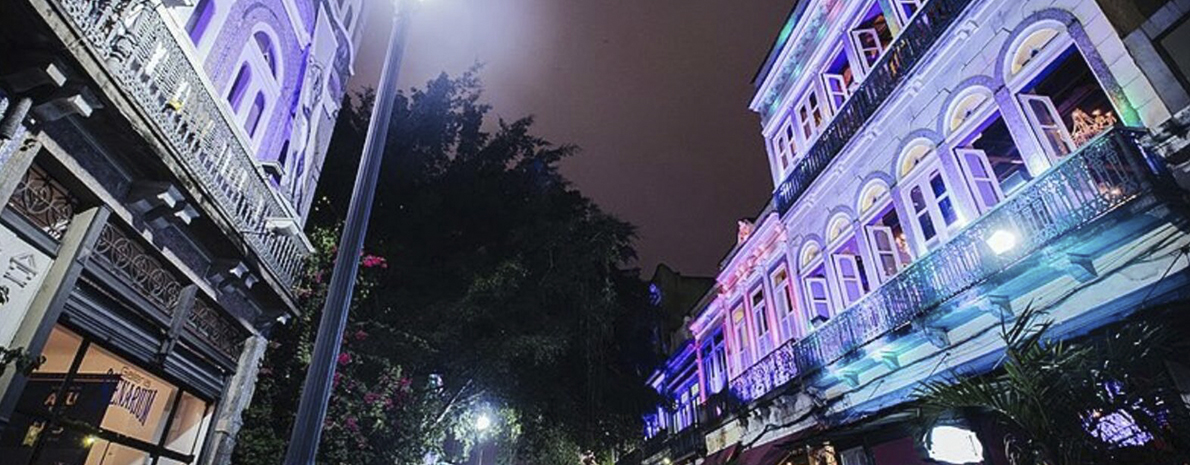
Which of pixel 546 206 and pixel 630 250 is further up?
pixel 546 206

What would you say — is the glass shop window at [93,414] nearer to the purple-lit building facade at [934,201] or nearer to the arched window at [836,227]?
the purple-lit building facade at [934,201]

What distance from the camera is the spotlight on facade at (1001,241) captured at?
7.12 meters

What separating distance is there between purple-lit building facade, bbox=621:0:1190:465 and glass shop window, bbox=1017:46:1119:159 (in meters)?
0.03

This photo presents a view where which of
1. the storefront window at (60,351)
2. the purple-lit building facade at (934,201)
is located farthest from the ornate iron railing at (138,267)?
the purple-lit building facade at (934,201)

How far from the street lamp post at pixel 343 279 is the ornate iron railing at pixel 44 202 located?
304 cm

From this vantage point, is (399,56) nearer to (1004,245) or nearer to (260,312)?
(260,312)

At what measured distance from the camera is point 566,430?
1394 cm

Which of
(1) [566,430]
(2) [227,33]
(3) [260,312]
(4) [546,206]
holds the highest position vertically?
(4) [546,206]

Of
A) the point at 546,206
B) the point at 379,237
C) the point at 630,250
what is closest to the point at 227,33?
the point at 379,237

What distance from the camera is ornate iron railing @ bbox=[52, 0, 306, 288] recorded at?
184 inches

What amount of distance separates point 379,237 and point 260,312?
5.60 metres

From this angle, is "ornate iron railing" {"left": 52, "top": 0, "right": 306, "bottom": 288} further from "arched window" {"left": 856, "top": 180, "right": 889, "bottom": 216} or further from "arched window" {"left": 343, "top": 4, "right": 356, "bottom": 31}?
"arched window" {"left": 856, "top": 180, "right": 889, "bottom": 216}

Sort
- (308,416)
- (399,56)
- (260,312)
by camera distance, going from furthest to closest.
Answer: (260,312), (399,56), (308,416)

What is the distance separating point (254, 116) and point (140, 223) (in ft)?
11.8
